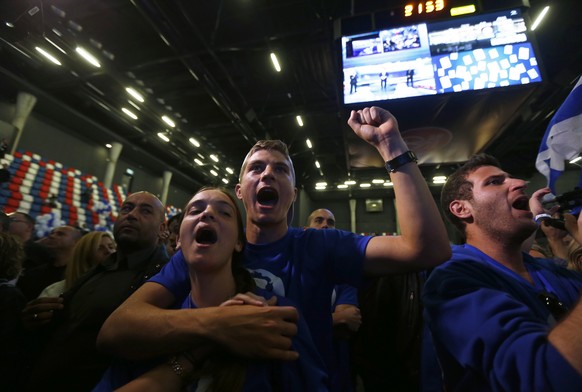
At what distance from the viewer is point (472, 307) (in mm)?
1020

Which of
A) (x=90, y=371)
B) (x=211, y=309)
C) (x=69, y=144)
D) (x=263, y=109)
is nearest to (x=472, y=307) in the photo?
(x=211, y=309)

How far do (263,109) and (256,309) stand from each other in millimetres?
7133

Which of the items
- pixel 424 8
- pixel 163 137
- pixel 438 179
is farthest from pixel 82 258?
pixel 438 179

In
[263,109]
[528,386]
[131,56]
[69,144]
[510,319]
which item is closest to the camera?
[528,386]

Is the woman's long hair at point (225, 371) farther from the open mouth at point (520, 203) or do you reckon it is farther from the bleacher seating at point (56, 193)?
the bleacher seating at point (56, 193)

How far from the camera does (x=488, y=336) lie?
932mm

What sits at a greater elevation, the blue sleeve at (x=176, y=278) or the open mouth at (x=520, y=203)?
the open mouth at (x=520, y=203)

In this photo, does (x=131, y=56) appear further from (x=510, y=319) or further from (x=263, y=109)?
(x=510, y=319)

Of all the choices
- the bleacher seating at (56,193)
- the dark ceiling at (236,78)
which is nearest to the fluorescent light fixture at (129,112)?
the dark ceiling at (236,78)

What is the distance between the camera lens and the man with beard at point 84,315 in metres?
1.65

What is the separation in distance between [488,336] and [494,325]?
0.04m

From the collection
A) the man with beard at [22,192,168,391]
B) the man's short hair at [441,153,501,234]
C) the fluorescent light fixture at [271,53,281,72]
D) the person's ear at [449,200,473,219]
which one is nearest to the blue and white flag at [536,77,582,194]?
the man's short hair at [441,153,501,234]

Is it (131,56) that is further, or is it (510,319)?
(131,56)

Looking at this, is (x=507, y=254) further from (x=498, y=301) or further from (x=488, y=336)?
(x=488, y=336)
